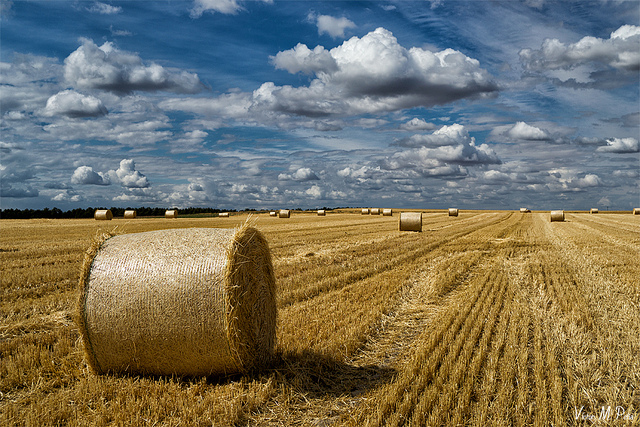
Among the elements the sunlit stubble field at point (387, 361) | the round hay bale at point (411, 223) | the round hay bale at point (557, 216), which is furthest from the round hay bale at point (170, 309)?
the round hay bale at point (557, 216)

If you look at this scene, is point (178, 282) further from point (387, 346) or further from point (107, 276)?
point (387, 346)

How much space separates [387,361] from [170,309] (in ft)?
9.06

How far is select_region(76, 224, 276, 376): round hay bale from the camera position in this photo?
5.00m

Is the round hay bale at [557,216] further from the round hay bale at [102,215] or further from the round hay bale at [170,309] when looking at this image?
the round hay bale at [170,309]

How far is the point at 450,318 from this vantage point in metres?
7.39

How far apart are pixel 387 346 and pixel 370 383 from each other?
1.27 m

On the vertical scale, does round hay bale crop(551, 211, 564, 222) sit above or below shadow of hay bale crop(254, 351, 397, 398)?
above

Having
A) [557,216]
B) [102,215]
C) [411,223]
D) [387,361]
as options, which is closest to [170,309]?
[387,361]

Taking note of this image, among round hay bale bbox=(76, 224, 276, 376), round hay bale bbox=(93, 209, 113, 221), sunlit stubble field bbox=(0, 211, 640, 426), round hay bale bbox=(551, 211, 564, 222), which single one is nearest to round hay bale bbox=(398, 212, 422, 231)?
sunlit stubble field bbox=(0, 211, 640, 426)

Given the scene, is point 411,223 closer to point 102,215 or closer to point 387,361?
point 387,361

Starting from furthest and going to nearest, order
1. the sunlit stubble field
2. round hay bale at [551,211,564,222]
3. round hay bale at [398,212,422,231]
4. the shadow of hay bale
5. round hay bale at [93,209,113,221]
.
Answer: round hay bale at [93,209,113,221]
round hay bale at [551,211,564,222]
round hay bale at [398,212,422,231]
the shadow of hay bale
the sunlit stubble field

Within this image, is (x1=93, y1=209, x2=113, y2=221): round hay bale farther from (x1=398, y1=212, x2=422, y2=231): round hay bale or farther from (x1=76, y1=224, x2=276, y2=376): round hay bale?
(x1=76, y1=224, x2=276, y2=376): round hay bale

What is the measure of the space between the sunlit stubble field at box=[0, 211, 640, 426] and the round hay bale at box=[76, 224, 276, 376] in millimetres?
277

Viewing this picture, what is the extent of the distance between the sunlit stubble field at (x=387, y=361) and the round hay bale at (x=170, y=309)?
0.28m
